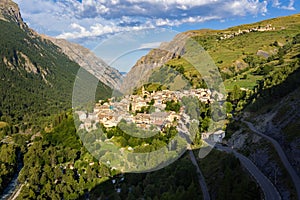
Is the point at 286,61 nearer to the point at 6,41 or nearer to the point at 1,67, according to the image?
the point at 1,67

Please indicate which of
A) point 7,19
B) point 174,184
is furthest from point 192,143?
point 7,19

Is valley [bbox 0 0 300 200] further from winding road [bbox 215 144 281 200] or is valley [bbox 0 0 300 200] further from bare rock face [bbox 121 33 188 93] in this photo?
bare rock face [bbox 121 33 188 93]

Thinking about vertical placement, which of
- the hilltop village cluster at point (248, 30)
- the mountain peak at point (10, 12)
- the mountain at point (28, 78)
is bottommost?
the mountain at point (28, 78)

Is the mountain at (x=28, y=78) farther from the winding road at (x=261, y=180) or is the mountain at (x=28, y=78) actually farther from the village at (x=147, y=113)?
the winding road at (x=261, y=180)

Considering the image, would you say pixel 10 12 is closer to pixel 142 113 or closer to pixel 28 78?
pixel 28 78

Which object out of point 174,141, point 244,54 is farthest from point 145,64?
point 244,54

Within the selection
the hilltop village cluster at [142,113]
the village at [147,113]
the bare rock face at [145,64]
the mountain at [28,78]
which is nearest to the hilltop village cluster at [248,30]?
the mountain at [28,78]

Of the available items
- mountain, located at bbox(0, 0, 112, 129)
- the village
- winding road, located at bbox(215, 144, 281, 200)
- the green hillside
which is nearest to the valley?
winding road, located at bbox(215, 144, 281, 200)
